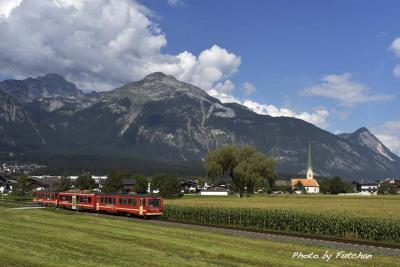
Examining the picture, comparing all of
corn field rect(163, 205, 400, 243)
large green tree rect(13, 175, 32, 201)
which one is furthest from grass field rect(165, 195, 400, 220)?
large green tree rect(13, 175, 32, 201)

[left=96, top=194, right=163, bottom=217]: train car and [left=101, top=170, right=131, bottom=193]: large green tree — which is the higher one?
[left=101, top=170, right=131, bottom=193]: large green tree

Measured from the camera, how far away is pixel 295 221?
1912 inches

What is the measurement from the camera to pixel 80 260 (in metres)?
21.4

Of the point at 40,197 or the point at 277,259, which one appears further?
the point at 40,197

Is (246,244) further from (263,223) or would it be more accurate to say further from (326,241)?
(263,223)

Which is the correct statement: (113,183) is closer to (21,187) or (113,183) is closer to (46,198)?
(21,187)

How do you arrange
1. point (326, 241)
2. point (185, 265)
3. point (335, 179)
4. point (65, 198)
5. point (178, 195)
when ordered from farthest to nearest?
1. point (335, 179)
2. point (178, 195)
3. point (65, 198)
4. point (326, 241)
5. point (185, 265)

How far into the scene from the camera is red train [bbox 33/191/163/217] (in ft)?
198

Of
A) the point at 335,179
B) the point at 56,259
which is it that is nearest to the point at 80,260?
the point at 56,259

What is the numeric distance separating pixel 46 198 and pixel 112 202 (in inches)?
962

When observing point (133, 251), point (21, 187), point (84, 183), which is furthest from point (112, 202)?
point (84, 183)

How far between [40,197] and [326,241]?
6488cm

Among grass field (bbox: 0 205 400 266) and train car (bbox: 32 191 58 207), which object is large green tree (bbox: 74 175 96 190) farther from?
grass field (bbox: 0 205 400 266)

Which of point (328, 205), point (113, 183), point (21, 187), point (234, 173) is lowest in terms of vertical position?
point (328, 205)
